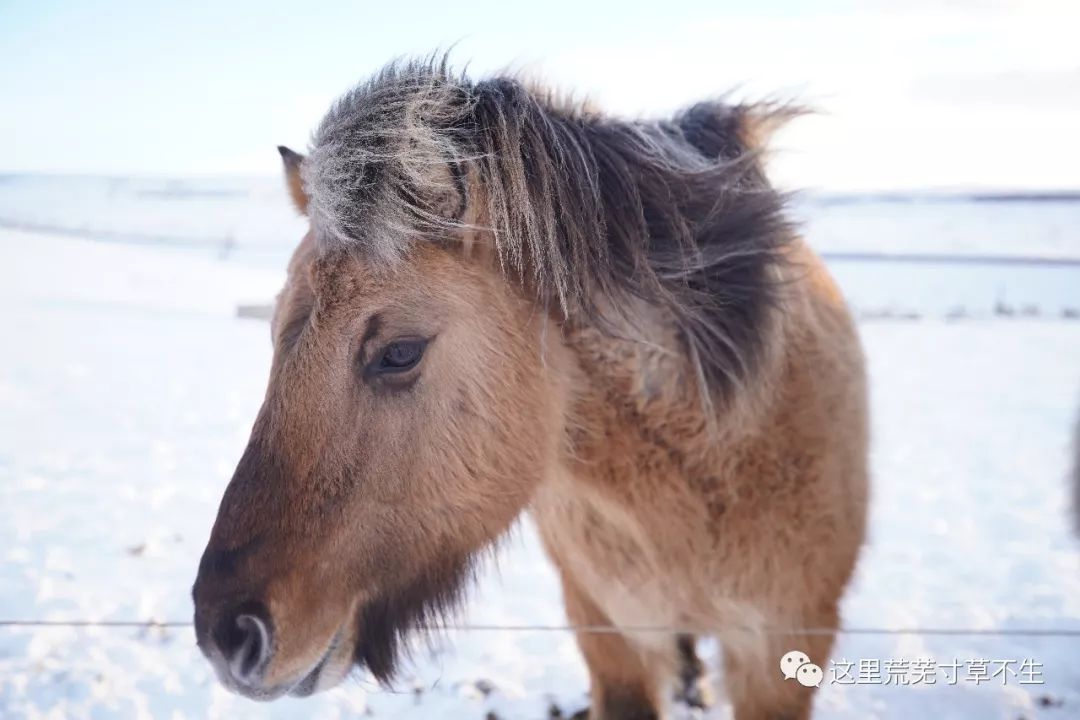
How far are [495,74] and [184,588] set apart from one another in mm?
3417

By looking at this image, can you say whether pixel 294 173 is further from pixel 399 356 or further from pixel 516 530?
pixel 516 530

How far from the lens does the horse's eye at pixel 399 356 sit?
1593 mm

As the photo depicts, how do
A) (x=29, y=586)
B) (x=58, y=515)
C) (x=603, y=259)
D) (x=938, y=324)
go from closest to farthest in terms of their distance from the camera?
(x=603, y=259) < (x=29, y=586) < (x=58, y=515) < (x=938, y=324)

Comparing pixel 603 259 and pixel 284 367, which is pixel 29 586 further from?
pixel 603 259

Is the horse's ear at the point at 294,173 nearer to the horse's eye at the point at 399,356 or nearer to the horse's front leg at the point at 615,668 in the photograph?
the horse's eye at the point at 399,356

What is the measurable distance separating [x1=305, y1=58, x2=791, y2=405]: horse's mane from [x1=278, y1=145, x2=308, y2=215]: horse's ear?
315 millimetres

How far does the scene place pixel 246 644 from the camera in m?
1.46

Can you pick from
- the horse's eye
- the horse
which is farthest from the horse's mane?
the horse's eye

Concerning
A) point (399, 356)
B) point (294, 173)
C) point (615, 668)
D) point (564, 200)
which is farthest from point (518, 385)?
point (615, 668)

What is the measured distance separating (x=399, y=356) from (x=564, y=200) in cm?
50

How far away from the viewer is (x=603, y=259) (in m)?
1.73

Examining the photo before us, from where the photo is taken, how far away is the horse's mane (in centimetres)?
161

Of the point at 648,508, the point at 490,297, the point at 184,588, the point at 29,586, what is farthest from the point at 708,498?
the point at 29,586

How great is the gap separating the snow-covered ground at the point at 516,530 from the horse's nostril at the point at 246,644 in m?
0.41
